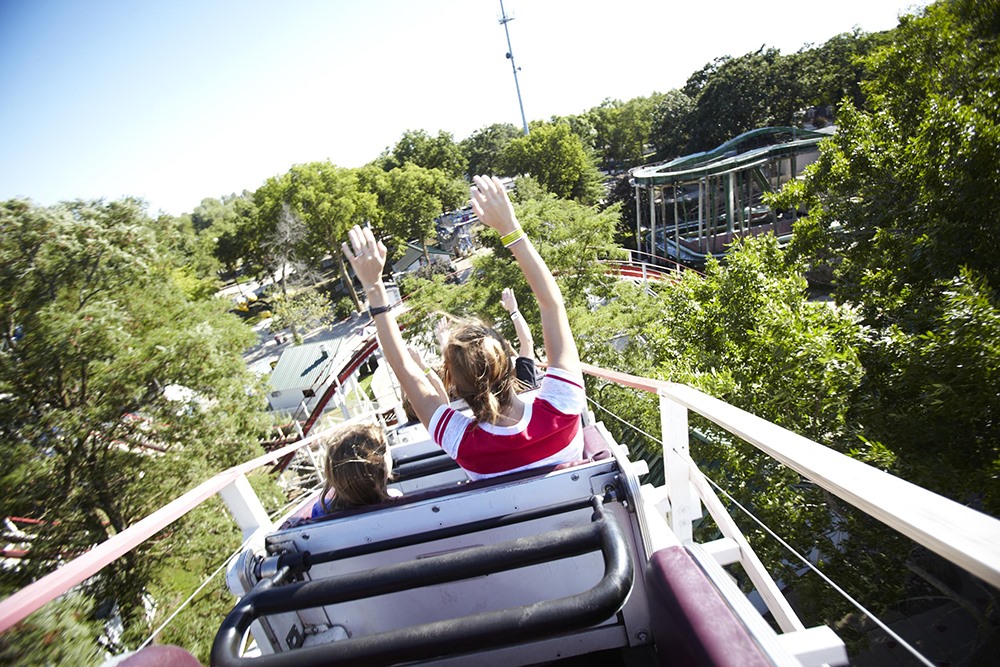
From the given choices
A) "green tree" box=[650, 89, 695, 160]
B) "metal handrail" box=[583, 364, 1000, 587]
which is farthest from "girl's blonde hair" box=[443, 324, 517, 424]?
"green tree" box=[650, 89, 695, 160]

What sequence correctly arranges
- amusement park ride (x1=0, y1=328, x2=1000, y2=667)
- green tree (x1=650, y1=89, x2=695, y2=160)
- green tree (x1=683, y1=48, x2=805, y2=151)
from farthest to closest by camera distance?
1. green tree (x1=650, y1=89, x2=695, y2=160)
2. green tree (x1=683, y1=48, x2=805, y2=151)
3. amusement park ride (x1=0, y1=328, x2=1000, y2=667)

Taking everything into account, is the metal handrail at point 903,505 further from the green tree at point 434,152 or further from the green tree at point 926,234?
the green tree at point 434,152

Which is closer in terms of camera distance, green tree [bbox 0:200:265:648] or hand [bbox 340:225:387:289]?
hand [bbox 340:225:387:289]

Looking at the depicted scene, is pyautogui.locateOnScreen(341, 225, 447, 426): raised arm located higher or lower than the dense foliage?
higher

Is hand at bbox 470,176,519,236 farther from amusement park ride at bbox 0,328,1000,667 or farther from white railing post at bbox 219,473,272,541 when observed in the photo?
white railing post at bbox 219,473,272,541

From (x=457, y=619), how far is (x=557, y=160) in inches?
1626

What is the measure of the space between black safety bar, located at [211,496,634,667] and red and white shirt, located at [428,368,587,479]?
50cm

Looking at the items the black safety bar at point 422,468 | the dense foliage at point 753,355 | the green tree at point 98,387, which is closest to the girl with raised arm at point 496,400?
the black safety bar at point 422,468

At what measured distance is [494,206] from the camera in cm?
203

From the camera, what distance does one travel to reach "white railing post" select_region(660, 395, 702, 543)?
190 centimetres

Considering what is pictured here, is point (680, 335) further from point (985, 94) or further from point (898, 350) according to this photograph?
point (985, 94)

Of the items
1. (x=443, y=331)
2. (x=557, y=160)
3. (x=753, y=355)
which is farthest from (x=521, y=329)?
(x=557, y=160)

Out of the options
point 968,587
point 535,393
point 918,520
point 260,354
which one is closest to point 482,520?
point 535,393

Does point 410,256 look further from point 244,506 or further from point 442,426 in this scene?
point 442,426
